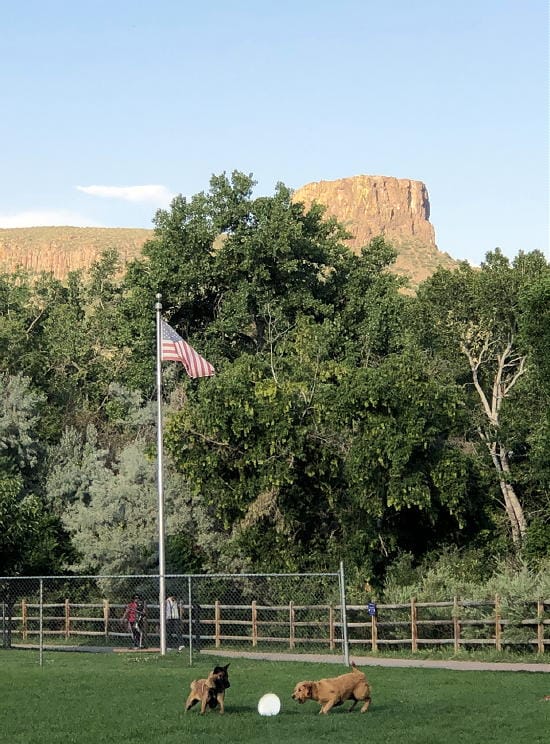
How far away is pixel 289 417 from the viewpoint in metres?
40.6

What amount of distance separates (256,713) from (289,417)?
23306mm

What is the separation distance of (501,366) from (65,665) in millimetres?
26153

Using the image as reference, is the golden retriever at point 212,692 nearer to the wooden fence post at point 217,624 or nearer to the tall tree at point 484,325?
the wooden fence post at point 217,624

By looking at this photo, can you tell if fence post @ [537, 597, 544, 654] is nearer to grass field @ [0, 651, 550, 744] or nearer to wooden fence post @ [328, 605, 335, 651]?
grass field @ [0, 651, 550, 744]

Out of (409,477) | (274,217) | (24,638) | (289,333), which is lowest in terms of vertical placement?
(24,638)

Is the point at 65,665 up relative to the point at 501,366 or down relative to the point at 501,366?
down

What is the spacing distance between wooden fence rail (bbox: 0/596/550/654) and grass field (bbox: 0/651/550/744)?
12.8 ft

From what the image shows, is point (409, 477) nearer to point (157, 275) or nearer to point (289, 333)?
point (289, 333)

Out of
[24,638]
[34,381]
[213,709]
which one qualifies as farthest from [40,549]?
[213,709]

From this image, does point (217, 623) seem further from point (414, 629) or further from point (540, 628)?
point (540, 628)

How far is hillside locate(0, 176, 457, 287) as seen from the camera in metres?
138

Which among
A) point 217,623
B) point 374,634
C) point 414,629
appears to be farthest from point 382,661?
point 217,623

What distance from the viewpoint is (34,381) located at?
61281mm

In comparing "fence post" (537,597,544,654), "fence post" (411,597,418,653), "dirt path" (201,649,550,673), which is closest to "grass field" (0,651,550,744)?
"dirt path" (201,649,550,673)
